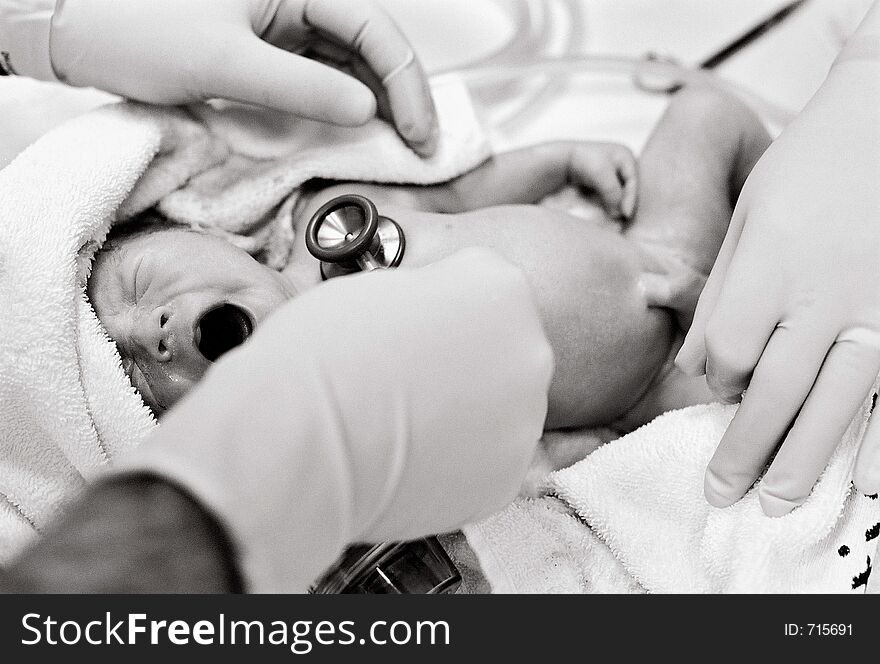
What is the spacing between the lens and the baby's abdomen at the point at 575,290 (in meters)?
0.87

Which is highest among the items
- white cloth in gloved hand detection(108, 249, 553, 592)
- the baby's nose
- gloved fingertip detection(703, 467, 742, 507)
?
white cloth in gloved hand detection(108, 249, 553, 592)

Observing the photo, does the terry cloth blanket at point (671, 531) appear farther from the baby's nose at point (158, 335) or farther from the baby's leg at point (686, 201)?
the baby's nose at point (158, 335)

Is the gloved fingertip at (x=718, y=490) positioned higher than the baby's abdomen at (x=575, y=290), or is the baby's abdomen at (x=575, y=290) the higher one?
the baby's abdomen at (x=575, y=290)

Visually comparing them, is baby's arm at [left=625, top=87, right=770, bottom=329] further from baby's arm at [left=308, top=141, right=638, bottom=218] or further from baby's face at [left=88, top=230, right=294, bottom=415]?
baby's face at [left=88, top=230, right=294, bottom=415]

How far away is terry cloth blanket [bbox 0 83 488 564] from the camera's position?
0.78m

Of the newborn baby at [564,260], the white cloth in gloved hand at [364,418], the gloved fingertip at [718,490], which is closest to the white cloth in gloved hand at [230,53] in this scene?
the newborn baby at [564,260]

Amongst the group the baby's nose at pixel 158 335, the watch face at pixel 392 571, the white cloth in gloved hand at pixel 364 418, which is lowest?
the watch face at pixel 392 571

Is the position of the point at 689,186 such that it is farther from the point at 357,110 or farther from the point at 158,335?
the point at 158,335

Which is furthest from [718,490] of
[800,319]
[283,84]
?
[283,84]

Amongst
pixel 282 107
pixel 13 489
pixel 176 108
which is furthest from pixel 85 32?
pixel 13 489

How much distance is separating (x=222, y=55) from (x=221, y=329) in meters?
0.31

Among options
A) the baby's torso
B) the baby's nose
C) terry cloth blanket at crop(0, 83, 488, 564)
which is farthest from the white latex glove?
the baby's nose

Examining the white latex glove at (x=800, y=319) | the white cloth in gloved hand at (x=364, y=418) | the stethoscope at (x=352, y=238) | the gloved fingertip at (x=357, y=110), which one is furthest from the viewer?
the gloved fingertip at (x=357, y=110)

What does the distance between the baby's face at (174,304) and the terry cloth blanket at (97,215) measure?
0.09 ft
